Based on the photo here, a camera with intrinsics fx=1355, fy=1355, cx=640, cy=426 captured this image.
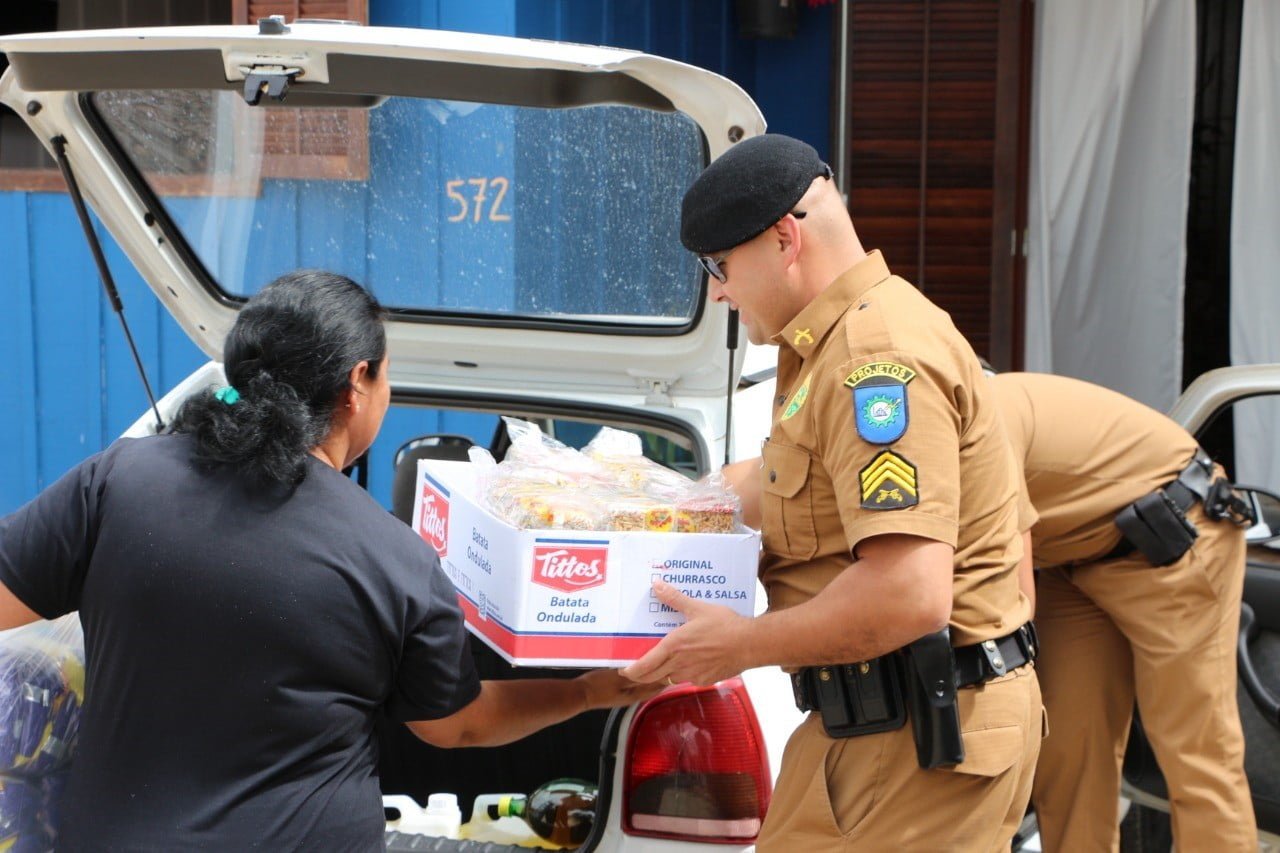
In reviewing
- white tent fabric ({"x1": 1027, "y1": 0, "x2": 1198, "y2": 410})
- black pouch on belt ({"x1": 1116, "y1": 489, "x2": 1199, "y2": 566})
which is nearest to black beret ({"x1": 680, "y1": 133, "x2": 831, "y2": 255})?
black pouch on belt ({"x1": 1116, "y1": 489, "x2": 1199, "y2": 566})

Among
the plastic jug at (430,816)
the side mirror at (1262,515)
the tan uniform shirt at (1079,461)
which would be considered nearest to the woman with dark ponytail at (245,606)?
the plastic jug at (430,816)

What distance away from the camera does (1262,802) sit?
296cm

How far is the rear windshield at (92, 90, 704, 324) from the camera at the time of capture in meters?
2.70

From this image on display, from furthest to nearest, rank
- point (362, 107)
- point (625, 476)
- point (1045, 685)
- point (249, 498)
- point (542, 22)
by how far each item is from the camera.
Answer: point (542, 22) → point (1045, 685) → point (362, 107) → point (625, 476) → point (249, 498)

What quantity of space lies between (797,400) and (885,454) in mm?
202

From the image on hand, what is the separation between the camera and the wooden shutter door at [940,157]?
5.75 metres

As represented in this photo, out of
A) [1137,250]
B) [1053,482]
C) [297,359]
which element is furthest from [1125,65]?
[297,359]

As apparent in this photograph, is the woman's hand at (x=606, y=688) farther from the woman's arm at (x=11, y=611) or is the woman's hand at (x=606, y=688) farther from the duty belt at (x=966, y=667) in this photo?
the woman's arm at (x=11, y=611)

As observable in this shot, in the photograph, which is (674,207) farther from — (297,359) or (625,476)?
(297,359)

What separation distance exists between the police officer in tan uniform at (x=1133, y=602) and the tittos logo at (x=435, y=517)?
1224 mm

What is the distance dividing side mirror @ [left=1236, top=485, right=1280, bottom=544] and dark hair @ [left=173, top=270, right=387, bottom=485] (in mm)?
2189

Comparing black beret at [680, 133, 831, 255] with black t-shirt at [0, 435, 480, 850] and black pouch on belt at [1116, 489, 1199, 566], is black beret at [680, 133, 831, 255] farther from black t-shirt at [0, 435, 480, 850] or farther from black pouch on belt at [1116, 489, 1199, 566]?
black pouch on belt at [1116, 489, 1199, 566]

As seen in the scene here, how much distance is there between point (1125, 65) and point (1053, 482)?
330 centimetres

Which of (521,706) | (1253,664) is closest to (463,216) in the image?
(521,706)
